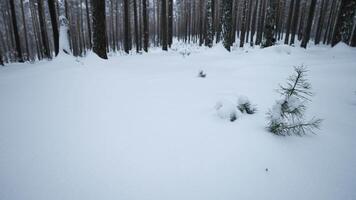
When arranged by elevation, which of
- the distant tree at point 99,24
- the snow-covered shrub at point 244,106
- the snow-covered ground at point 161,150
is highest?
the distant tree at point 99,24

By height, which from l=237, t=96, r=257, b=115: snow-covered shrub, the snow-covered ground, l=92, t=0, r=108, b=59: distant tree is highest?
l=92, t=0, r=108, b=59: distant tree

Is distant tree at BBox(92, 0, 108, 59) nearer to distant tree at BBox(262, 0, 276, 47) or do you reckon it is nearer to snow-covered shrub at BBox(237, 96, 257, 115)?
snow-covered shrub at BBox(237, 96, 257, 115)

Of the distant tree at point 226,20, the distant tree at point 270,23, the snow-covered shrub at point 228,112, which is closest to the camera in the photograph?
the snow-covered shrub at point 228,112

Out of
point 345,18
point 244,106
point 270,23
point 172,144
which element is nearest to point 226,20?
point 270,23

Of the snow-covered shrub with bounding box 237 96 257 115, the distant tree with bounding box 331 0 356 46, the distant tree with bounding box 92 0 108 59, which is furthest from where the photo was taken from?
the distant tree with bounding box 331 0 356 46

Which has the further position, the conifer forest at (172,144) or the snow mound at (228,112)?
the snow mound at (228,112)

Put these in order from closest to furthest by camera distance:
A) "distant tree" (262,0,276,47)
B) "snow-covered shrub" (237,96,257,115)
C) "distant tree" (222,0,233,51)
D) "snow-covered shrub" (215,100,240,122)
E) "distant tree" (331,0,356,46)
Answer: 1. "snow-covered shrub" (215,100,240,122)
2. "snow-covered shrub" (237,96,257,115)
3. "distant tree" (331,0,356,46)
4. "distant tree" (262,0,276,47)
5. "distant tree" (222,0,233,51)

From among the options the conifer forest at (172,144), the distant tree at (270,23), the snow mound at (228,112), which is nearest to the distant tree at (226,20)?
the distant tree at (270,23)

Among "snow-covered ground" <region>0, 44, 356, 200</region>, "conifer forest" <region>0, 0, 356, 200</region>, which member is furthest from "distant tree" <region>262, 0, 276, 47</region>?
"snow-covered ground" <region>0, 44, 356, 200</region>

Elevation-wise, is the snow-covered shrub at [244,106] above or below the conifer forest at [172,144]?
above

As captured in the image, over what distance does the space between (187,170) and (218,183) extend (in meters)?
0.27

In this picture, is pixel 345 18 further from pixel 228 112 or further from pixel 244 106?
pixel 228 112

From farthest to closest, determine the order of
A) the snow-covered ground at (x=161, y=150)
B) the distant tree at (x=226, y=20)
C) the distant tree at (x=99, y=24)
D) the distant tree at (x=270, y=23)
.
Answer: the distant tree at (x=226, y=20) < the distant tree at (x=270, y=23) < the distant tree at (x=99, y=24) < the snow-covered ground at (x=161, y=150)

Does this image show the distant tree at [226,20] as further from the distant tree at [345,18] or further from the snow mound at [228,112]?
the snow mound at [228,112]
